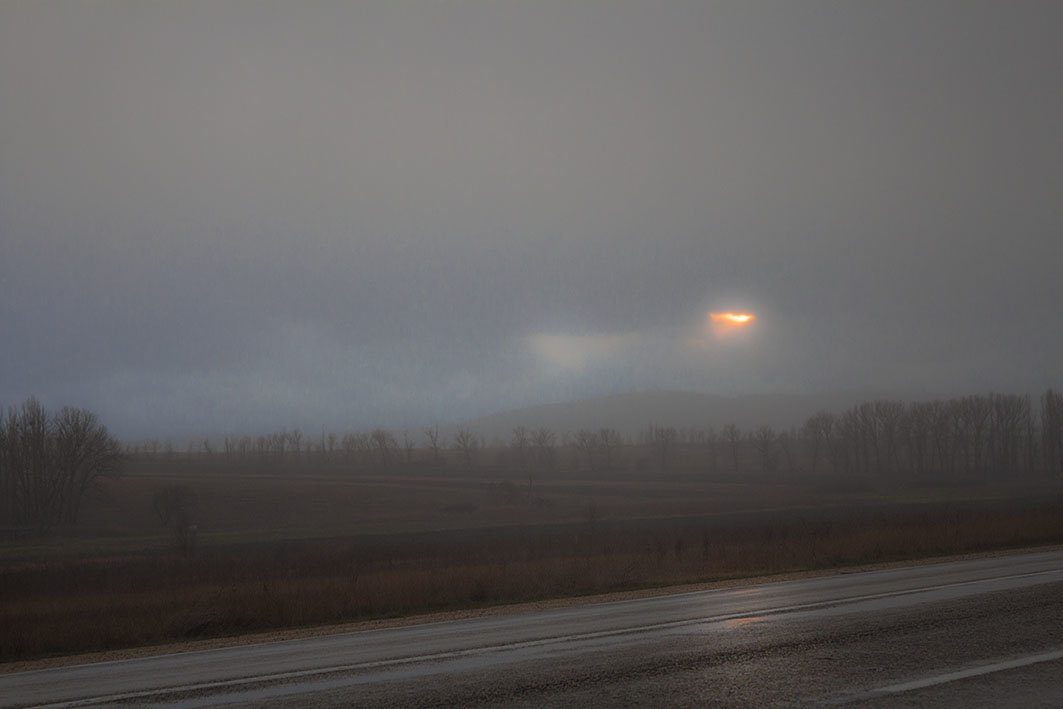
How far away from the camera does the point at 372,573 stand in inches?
1093

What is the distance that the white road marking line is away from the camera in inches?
294

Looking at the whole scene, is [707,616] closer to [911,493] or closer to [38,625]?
[38,625]

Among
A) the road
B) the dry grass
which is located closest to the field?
the dry grass

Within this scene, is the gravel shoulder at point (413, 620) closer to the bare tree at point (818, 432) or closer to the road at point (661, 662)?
the road at point (661, 662)

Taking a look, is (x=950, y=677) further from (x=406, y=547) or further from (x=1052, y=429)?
(x=1052, y=429)

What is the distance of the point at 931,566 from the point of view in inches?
759

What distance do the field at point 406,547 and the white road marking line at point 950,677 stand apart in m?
10.8

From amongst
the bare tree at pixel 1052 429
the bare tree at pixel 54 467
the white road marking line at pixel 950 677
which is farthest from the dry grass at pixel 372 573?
the bare tree at pixel 1052 429

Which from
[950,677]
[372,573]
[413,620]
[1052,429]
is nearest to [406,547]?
[372,573]

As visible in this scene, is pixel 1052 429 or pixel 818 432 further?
pixel 818 432

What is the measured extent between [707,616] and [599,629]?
208 cm

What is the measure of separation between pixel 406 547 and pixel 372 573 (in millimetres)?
13539

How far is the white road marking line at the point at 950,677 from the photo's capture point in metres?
7.46

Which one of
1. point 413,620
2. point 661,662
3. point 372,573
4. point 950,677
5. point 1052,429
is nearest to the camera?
point 950,677
